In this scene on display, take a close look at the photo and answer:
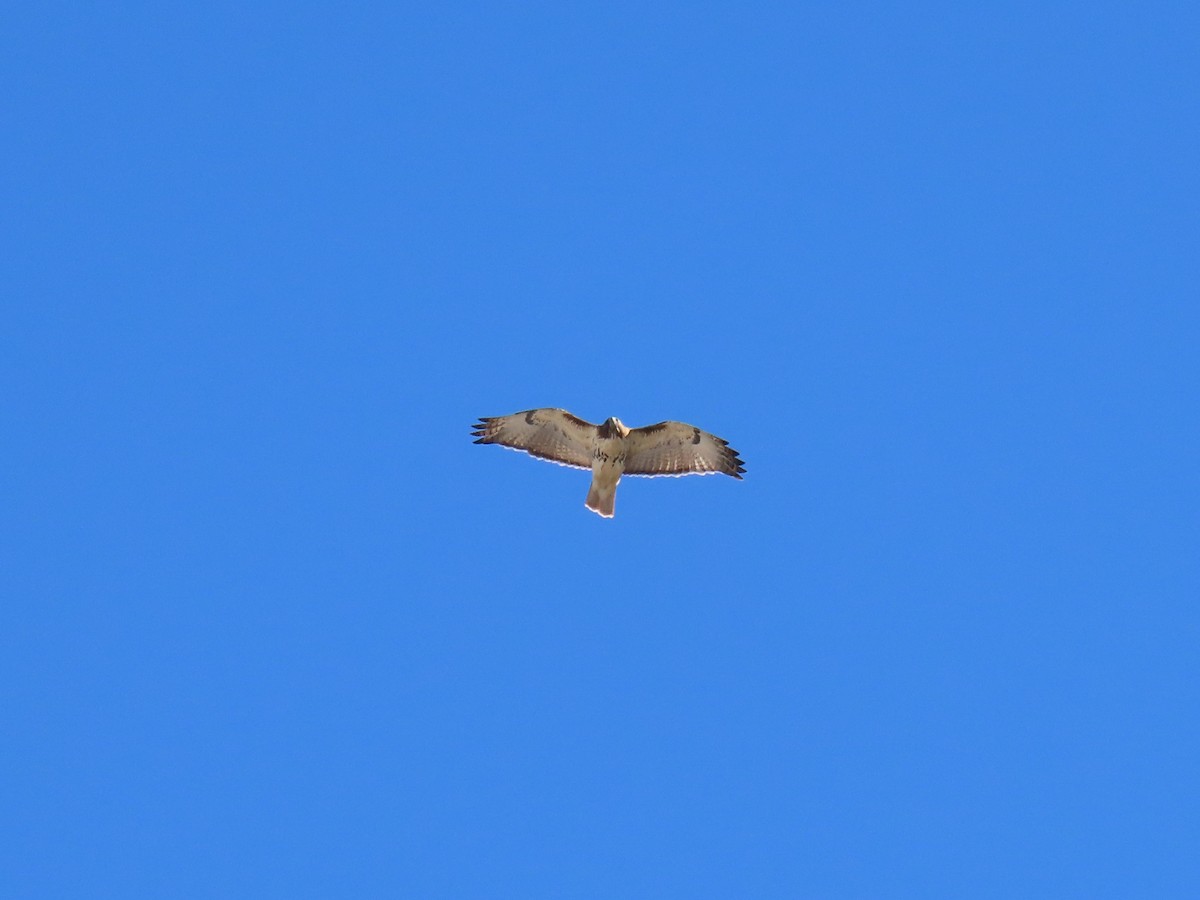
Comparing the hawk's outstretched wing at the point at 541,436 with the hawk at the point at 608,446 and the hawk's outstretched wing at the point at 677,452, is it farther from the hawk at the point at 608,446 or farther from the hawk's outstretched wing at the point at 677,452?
the hawk's outstretched wing at the point at 677,452

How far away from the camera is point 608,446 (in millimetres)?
21469

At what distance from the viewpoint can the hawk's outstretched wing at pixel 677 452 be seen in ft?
70.8

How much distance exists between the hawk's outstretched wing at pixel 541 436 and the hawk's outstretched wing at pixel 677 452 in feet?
2.24

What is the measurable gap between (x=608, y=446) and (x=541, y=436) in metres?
1.15

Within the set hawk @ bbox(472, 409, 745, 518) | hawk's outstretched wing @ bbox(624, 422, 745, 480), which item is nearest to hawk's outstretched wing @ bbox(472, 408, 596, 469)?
hawk @ bbox(472, 409, 745, 518)

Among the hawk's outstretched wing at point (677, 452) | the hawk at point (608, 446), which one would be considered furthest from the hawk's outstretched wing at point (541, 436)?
the hawk's outstretched wing at point (677, 452)

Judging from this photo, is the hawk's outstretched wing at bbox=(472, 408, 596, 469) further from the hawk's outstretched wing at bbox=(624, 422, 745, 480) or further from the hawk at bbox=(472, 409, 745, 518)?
the hawk's outstretched wing at bbox=(624, 422, 745, 480)

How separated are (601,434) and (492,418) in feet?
5.76

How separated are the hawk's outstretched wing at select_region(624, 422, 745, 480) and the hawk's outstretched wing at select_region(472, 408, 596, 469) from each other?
0.68 meters

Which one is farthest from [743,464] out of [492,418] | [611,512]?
[492,418]

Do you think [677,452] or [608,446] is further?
[677,452]

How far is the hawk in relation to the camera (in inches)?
848

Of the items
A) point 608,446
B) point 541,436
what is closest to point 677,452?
point 608,446

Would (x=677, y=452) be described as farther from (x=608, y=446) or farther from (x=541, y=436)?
(x=541, y=436)
